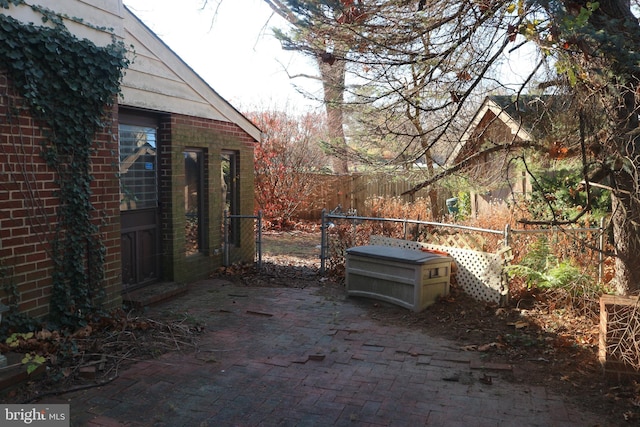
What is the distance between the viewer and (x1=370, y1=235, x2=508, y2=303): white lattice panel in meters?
7.04

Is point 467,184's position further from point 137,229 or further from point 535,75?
point 137,229

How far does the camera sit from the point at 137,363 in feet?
15.9

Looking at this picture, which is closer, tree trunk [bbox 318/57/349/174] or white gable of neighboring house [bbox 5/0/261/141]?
white gable of neighboring house [bbox 5/0/261/141]

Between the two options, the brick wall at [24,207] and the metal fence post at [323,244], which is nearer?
the brick wall at [24,207]

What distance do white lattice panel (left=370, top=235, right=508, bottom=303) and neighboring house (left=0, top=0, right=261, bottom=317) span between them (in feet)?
13.2

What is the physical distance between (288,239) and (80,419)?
12.1 metres

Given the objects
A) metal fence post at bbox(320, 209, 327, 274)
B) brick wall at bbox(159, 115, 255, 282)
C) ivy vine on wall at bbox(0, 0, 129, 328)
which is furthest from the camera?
metal fence post at bbox(320, 209, 327, 274)

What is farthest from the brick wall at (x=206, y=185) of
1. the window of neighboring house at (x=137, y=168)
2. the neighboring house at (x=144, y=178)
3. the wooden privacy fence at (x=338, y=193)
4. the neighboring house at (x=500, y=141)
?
the wooden privacy fence at (x=338, y=193)

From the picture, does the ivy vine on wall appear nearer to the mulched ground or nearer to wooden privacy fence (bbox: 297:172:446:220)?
the mulched ground

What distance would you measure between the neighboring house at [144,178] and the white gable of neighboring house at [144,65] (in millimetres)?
14

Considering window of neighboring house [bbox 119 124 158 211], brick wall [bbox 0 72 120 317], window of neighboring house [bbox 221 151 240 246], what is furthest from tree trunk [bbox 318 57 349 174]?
brick wall [bbox 0 72 120 317]

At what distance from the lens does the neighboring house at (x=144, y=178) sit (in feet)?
→ 16.0

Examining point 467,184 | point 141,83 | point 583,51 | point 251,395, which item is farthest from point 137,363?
point 467,184

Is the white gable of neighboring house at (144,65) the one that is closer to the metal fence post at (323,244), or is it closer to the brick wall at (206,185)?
the brick wall at (206,185)
